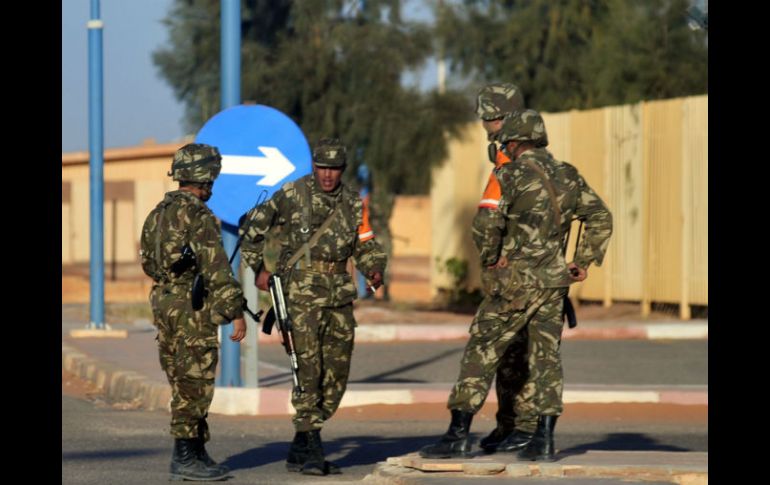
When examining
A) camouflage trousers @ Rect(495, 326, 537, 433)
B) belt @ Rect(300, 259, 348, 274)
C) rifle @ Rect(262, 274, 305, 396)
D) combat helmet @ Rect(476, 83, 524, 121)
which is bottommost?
camouflage trousers @ Rect(495, 326, 537, 433)

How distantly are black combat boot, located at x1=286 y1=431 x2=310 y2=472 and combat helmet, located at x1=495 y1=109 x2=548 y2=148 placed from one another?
77.2 inches

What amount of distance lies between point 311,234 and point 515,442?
160 cm

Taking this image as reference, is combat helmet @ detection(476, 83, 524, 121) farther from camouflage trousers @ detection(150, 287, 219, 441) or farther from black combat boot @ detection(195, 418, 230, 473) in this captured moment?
black combat boot @ detection(195, 418, 230, 473)

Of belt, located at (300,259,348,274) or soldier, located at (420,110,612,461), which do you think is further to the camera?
belt, located at (300,259,348,274)

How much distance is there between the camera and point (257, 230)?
8.62m

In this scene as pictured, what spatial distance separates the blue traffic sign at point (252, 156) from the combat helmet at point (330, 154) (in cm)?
206

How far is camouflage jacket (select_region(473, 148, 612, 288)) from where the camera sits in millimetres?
8047

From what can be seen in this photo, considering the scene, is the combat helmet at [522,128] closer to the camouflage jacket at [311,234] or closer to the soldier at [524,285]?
the soldier at [524,285]

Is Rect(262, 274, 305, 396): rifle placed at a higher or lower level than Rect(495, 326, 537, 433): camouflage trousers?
higher

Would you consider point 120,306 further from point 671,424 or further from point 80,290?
point 671,424

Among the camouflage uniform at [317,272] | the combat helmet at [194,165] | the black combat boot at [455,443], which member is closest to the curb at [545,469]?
the black combat boot at [455,443]

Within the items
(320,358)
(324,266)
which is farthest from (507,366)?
(324,266)

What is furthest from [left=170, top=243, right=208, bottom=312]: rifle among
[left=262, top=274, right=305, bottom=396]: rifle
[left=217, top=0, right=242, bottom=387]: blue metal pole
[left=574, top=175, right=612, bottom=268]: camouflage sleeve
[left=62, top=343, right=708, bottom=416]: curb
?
[left=217, top=0, right=242, bottom=387]: blue metal pole

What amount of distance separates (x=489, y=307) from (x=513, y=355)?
1.61 ft
